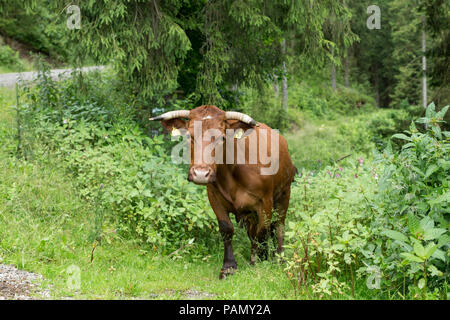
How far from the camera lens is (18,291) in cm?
482

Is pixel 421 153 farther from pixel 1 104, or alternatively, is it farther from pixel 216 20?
pixel 1 104

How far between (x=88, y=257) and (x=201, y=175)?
1.92 metres

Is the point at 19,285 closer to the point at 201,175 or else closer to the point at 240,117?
the point at 201,175

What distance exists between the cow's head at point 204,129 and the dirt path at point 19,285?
1.90 m

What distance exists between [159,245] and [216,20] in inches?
207

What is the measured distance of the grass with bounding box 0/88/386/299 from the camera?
17.0ft

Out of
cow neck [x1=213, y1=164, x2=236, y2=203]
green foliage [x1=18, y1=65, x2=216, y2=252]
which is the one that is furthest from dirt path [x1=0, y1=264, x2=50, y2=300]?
cow neck [x1=213, y1=164, x2=236, y2=203]

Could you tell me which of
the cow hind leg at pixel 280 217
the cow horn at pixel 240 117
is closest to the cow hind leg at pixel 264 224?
the cow hind leg at pixel 280 217

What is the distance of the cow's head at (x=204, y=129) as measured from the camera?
5371mm

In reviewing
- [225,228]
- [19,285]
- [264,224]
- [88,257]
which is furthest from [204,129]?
[19,285]

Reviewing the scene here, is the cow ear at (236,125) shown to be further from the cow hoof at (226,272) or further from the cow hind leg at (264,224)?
the cow hoof at (226,272)

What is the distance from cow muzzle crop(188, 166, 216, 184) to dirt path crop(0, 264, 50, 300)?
186 centimetres

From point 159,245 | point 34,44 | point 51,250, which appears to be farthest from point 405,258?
point 34,44

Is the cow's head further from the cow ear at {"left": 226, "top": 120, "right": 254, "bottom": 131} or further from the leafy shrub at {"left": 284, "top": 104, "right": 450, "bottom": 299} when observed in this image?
the leafy shrub at {"left": 284, "top": 104, "right": 450, "bottom": 299}
